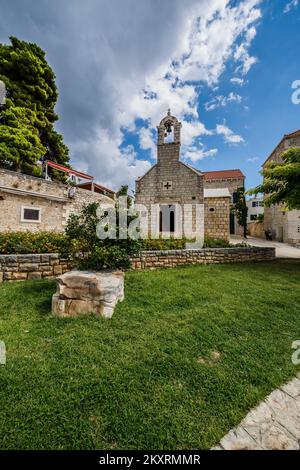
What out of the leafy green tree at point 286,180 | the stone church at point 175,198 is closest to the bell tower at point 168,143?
the stone church at point 175,198

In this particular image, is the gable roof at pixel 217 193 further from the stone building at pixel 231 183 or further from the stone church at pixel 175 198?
the stone building at pixel 231 183

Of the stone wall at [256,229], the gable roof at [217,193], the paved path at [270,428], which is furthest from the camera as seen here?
the stone wall at [256,229]

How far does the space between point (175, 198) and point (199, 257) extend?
6537 millimetres

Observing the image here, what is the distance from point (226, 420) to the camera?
170 cm

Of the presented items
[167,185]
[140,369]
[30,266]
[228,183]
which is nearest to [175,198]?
[167,185]

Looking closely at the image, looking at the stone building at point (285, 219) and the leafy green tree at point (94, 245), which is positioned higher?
the stone building at point (285, 219)

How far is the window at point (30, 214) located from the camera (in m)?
10.8

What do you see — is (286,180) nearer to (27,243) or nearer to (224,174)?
(27,243)

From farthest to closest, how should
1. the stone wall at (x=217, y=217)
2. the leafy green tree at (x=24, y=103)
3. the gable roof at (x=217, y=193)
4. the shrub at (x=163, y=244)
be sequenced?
the gable roof at (x=217, y=193) < the leafy green tree at (x=24, y=103) < the stone wall at (x=217, y=217) < the shrub at (x=163, y=244)

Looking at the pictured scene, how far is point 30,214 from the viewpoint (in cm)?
1116

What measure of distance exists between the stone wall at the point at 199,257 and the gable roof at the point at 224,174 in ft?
66.6

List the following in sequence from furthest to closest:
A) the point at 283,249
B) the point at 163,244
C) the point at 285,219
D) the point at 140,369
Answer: the point at 285,219 < the point at 283,249 < the point at 163,244 < the point at 140,369

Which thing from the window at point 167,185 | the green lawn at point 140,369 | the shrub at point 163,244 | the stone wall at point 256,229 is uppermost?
the window at point 167,185

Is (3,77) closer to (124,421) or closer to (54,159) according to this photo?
(54,159)
